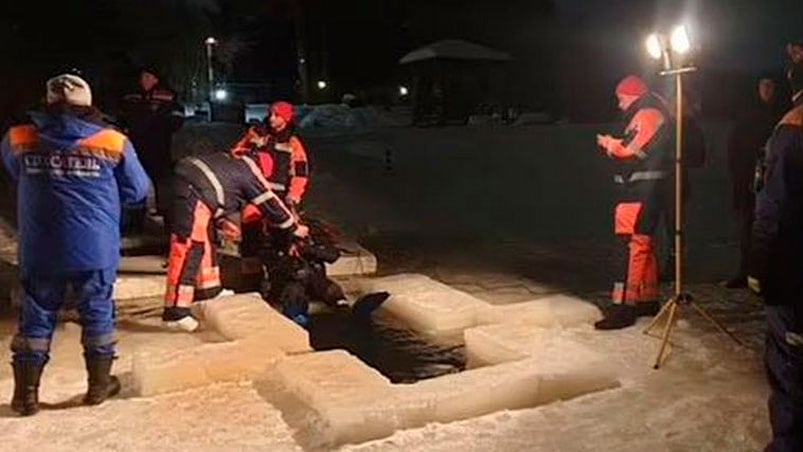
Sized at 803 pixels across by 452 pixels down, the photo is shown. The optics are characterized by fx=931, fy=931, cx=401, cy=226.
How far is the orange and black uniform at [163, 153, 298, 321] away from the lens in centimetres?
715

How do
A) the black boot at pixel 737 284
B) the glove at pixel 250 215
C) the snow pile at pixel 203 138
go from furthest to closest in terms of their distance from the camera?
the snow pile at pixel 203 138, the black boot at pixel 737 284, the glove at pixel 250 215

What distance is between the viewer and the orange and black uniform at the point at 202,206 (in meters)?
7.15

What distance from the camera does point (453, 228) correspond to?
1298 cm

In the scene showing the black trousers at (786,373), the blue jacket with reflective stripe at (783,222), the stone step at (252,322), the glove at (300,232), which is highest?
the blue jacket with reflective stripe at (783,222)

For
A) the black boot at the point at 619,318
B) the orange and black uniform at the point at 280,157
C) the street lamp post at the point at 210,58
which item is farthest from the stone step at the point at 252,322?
the street lamp post at the point at 210,58

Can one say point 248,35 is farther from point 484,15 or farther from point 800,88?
point 800,88

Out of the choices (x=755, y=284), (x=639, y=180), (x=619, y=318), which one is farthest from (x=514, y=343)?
(x=755, y=284)

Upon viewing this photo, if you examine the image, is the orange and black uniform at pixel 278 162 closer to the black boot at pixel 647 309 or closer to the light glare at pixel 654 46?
the black boot at pixel 647 309

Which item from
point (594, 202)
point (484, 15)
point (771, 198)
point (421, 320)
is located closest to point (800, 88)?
point (771, 198)

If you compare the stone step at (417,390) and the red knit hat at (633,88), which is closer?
the stone step at (417,390)

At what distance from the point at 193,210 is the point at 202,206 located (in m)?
0.08

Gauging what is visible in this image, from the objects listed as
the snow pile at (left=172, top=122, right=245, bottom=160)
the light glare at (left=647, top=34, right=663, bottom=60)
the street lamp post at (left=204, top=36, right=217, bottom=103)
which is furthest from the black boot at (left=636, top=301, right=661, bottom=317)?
the street lamp post at (left=204, top=36, right=217, bottom=103)

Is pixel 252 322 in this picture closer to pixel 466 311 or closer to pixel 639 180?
pixel 466 311

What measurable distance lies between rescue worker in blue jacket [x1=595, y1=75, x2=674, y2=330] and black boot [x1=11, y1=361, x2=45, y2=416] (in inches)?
157
